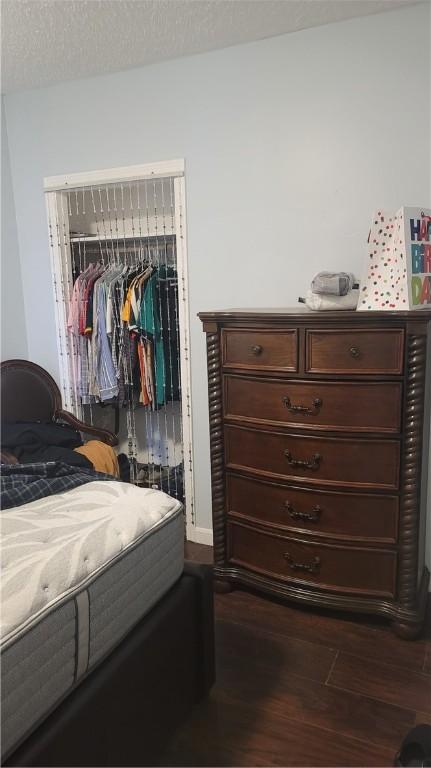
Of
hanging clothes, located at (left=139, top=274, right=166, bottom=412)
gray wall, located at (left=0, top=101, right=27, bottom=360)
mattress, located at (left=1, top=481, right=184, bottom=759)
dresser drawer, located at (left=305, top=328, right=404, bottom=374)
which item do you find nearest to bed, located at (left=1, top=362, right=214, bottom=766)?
mattress, located at (left=1, top=481, right=184, bottom=759)

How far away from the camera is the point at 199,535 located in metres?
2.91

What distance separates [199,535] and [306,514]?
946mm

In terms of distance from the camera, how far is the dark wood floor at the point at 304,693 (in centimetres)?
156

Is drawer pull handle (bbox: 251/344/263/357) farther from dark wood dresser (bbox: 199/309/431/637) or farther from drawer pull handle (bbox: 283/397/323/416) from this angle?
drawer pull handle (bbox: 283/397/323/416)

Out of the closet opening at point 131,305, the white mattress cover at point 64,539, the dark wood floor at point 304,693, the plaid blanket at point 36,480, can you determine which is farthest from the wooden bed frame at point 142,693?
the closet opening at point 131,305

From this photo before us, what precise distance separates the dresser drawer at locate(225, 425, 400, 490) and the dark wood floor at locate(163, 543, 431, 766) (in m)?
0.60

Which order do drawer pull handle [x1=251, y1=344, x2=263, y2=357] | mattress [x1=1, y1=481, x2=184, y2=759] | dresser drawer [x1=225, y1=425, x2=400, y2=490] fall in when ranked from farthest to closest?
drawer pull handle [x1=251, y1=344, x2=263, y2=357]
dresser drawer [x1=225, y1=425, x2=400, y2=490]
mattress [x1=1, y1=481, x2=184, y2=759]

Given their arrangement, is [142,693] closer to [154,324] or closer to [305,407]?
[305,407]

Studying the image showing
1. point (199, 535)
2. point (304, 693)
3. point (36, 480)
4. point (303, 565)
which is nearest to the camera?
point (36, 480)

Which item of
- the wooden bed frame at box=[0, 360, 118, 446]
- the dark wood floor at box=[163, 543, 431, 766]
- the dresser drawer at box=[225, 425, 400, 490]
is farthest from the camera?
the wooden bed frame at box=[0, 360, 118, 446]

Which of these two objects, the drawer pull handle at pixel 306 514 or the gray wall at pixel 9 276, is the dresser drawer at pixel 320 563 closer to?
the drawer pull handle at pixel 306 514

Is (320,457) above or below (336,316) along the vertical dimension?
below

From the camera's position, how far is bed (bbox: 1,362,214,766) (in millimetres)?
1061

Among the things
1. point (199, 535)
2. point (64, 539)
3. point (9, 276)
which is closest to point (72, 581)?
point (64, 539)
